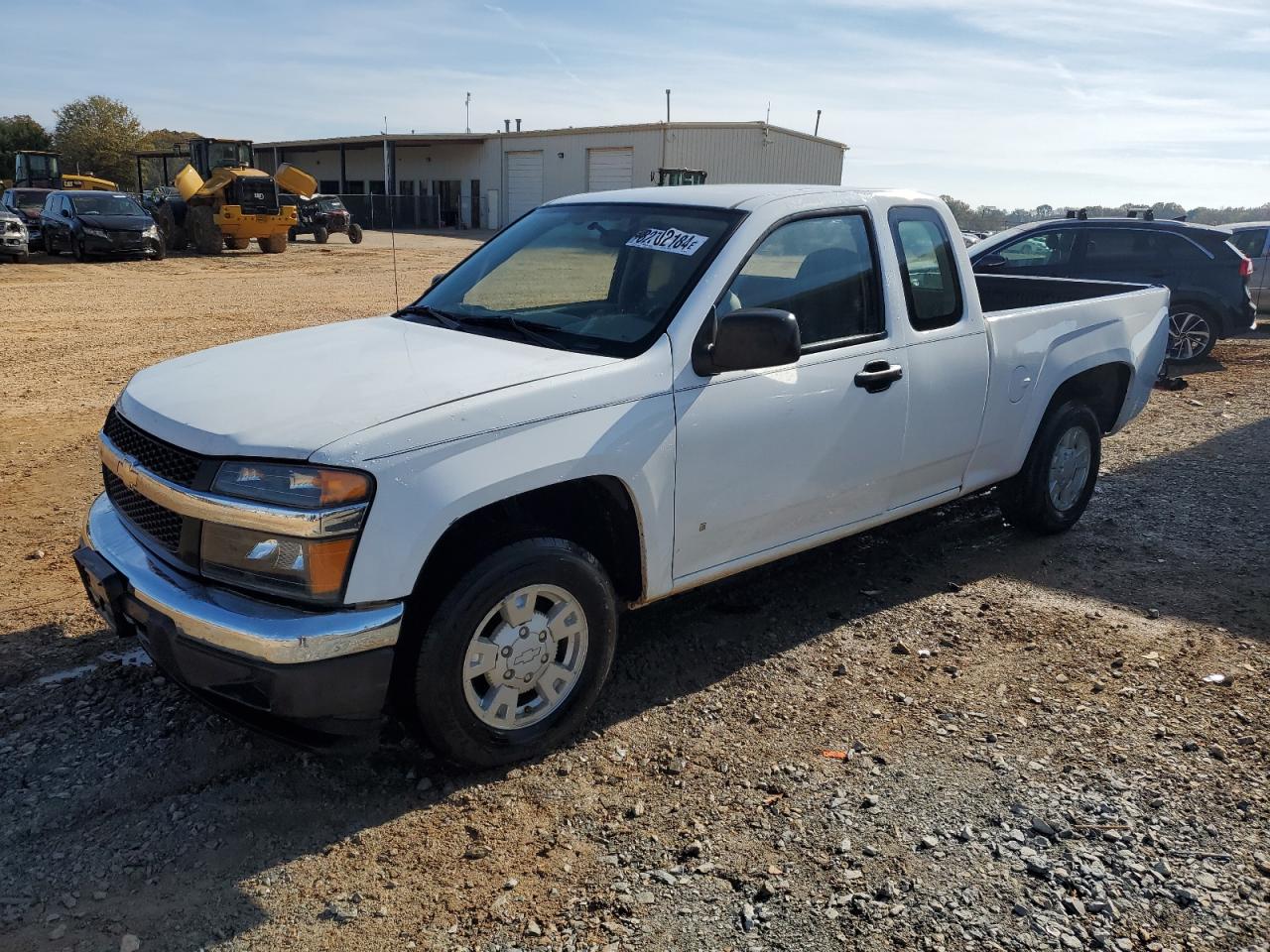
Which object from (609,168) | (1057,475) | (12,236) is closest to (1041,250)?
(1057,475)

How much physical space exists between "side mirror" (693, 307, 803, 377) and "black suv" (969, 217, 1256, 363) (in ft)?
29.9

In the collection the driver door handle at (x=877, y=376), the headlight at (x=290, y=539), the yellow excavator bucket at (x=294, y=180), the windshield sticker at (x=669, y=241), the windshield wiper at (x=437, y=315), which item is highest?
the yellow excavator bucket at (x=294, y=180)

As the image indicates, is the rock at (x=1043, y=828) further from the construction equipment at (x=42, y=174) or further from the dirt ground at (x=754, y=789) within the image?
the construction equipment at (x=42, y=174)

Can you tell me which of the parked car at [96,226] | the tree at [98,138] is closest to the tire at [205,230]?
the parked car at [96,226]

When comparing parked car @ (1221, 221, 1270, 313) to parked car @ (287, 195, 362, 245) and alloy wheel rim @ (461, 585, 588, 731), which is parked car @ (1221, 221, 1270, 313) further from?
parked car @ (287, 195, 362, 245)

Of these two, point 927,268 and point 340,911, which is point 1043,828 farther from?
point 927,268

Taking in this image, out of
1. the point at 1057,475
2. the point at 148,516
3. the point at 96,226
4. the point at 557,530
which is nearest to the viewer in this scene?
the point at 148,516

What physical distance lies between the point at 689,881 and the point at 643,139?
1794 inches

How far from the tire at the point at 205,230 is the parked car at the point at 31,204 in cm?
365

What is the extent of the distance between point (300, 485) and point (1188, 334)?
12403 millimetres

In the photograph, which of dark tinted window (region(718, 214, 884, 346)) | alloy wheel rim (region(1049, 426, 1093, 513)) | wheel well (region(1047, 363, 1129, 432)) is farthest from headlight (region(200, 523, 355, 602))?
wheel well (region(1047, 363, 1129, 432))

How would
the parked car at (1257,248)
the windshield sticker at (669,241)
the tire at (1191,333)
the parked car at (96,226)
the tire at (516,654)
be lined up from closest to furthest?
the tire at (516,654)
the windshield sticker at (669,241)
the tire at (1191,333)
the parked car at (1257,248)
the parked car at (96,226)

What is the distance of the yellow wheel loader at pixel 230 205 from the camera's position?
27516mm

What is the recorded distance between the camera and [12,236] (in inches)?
877
